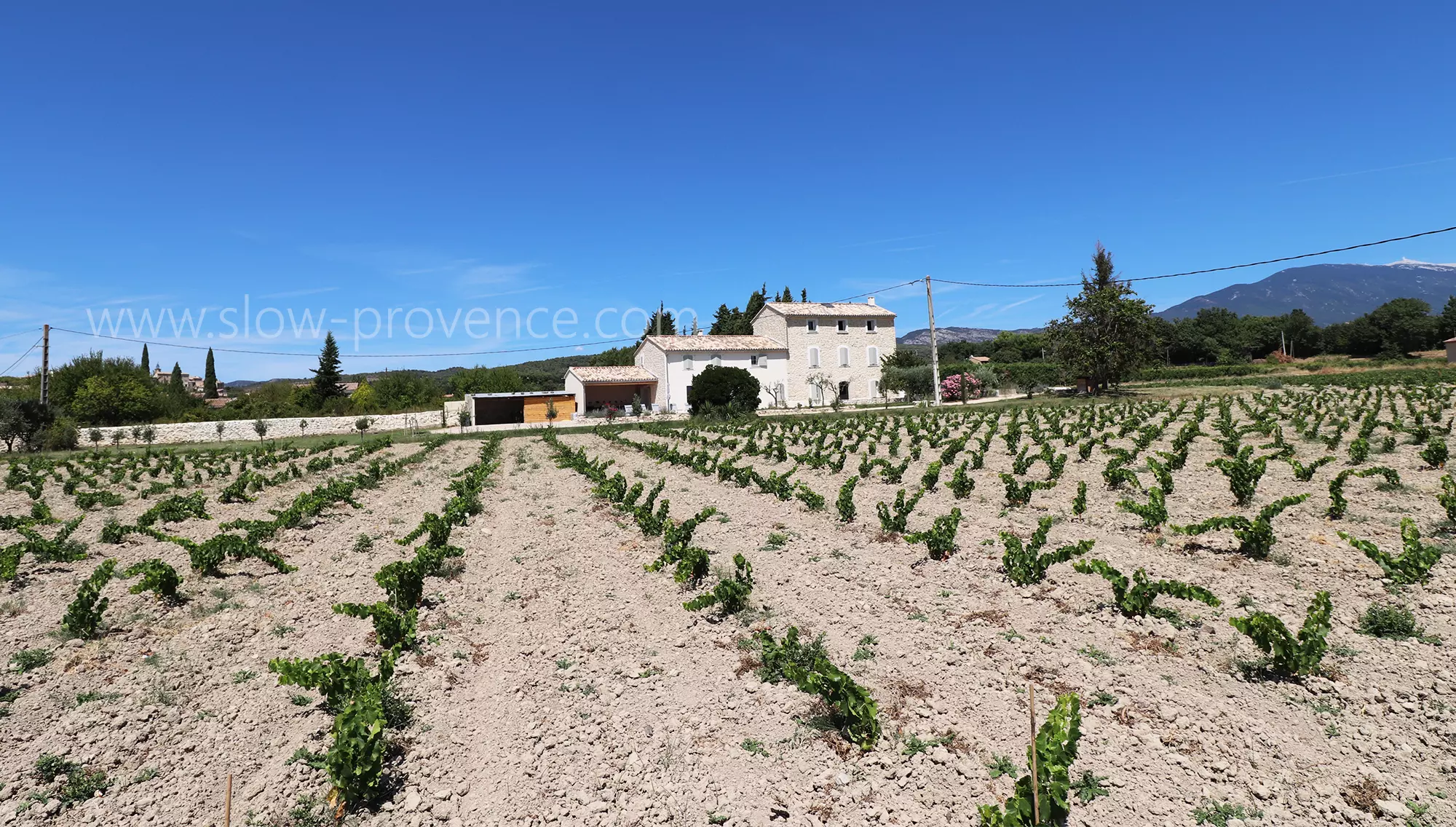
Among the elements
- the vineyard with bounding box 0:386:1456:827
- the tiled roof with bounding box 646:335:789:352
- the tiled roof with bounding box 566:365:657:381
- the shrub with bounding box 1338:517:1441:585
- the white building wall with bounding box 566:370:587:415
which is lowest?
the vineyard with bounding box 0:386:1456:827

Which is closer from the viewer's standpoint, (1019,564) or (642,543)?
(1019,564)

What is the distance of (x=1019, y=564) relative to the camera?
7934 millimetres

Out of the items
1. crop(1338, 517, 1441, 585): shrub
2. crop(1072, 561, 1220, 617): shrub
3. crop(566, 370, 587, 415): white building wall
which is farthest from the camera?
crop(566, 370, 587, 415): white building wall

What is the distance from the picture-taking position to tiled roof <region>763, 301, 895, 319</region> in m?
57.5

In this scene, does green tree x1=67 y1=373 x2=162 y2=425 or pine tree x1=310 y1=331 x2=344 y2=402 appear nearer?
green tree x1=67 y1=373 x2=162 y2=425

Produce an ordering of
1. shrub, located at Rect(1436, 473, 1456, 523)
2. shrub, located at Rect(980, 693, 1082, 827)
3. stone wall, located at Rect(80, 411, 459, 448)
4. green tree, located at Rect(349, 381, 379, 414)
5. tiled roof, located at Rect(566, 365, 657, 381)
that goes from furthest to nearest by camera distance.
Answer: green tree, located at Rect(349, 381, 379, 414) < tiled roof, located at Rect(566, 365, 657, 381) < stone wall, located at Rect(80, 411, 459, 448) < shrub, located at Rect(1436, 473, 1456, 523) < shrub, located at Rect(980, 693, 1082, 827)

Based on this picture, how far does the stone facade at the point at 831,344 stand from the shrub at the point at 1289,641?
5097cm

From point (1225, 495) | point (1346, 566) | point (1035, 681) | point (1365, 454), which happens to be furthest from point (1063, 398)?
point (1035, 681)

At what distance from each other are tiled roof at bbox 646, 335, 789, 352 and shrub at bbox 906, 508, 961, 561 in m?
44.9

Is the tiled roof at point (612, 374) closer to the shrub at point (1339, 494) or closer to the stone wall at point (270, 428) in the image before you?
the stone wall at point (270, 428)

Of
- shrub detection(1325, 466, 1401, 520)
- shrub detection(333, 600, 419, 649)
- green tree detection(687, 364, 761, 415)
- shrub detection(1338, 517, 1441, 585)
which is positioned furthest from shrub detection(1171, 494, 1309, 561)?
green tree detection(687, 364, 761, 415)

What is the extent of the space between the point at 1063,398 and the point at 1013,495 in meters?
39.7

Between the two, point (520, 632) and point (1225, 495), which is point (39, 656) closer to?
point (520, 632)

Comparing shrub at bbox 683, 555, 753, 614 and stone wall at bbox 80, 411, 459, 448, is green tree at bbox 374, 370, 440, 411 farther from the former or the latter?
shrub at bbox 683, 555, 753, 614
